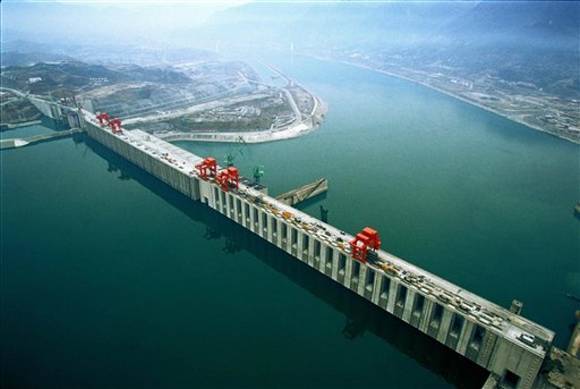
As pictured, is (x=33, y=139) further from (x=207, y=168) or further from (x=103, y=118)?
(x=207, y=168)

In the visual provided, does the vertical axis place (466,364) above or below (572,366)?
below

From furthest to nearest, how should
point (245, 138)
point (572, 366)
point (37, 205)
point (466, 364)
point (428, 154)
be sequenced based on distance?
point (245, 138), point (428, 154), point (37, 205), point (466, 364), point (572, 366)

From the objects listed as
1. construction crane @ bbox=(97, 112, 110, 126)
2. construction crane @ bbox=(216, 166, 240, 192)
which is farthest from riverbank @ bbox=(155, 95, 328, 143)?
construction crane @ bbox=(216, 166, 240, 192)

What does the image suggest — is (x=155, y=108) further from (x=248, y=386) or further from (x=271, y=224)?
(x=248, y=386)

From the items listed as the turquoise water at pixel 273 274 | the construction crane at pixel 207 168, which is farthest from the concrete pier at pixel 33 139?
the construction crane at pixel 207 168

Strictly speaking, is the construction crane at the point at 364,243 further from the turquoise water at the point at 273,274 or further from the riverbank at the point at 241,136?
the riverbank at the point at 241,136

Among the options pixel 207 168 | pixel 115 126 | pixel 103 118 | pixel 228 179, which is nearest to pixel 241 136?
pixel 115 126

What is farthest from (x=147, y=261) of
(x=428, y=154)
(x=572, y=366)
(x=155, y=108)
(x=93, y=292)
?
(x=155, y=108)
